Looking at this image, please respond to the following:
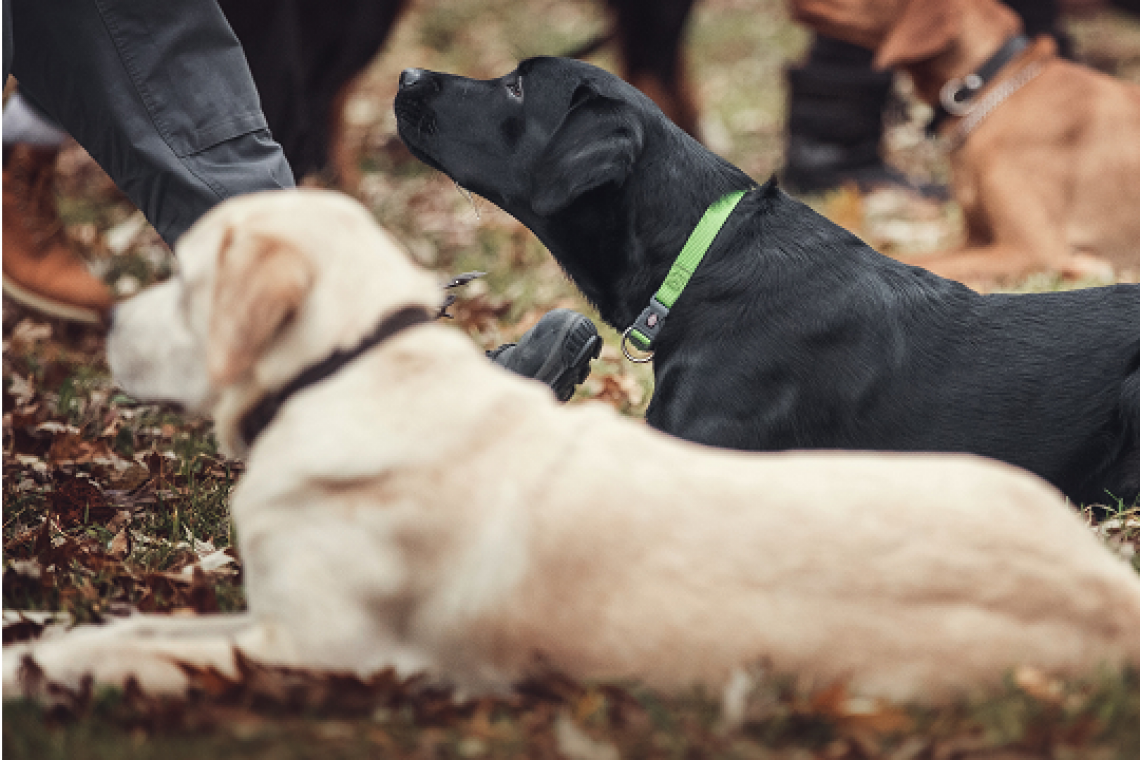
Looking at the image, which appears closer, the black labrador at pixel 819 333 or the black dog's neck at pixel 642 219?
the black labrador at pixel 819 333

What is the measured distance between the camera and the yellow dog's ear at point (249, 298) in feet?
5.96

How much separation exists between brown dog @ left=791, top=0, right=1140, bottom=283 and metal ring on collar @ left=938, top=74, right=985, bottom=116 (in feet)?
0.07

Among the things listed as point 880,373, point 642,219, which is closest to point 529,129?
point 642,219

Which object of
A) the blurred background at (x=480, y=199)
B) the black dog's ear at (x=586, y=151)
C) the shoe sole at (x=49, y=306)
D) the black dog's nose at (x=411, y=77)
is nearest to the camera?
the black dog's ear at (x=586, y=151)

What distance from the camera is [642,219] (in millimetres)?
2959

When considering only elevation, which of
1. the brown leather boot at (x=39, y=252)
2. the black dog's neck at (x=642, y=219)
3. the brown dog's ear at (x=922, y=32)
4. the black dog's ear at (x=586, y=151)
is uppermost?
the brown dog's ear at (x=922, y=32)

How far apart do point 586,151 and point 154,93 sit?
1157mm

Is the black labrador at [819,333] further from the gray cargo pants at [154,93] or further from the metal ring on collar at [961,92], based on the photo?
the metal ring on collar at [961,92]

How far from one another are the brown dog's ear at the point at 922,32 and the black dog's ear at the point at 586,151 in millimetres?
2775

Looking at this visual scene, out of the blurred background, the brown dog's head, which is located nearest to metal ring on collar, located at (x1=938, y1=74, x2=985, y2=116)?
the brown dog's head

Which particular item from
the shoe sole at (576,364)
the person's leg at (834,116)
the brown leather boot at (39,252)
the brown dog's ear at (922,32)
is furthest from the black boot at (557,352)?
the person's leg at (834,116)

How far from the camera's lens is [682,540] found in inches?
70.3

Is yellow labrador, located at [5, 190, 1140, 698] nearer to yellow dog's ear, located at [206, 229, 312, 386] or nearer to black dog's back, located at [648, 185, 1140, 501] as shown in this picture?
yellow dog's ear, located at [206, 229, 312, 386]

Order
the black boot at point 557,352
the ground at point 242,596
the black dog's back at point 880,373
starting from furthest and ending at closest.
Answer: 1. the black boot at point 557,352
2. the black dog's back at point 880,373
3. the ground at point 242,596
